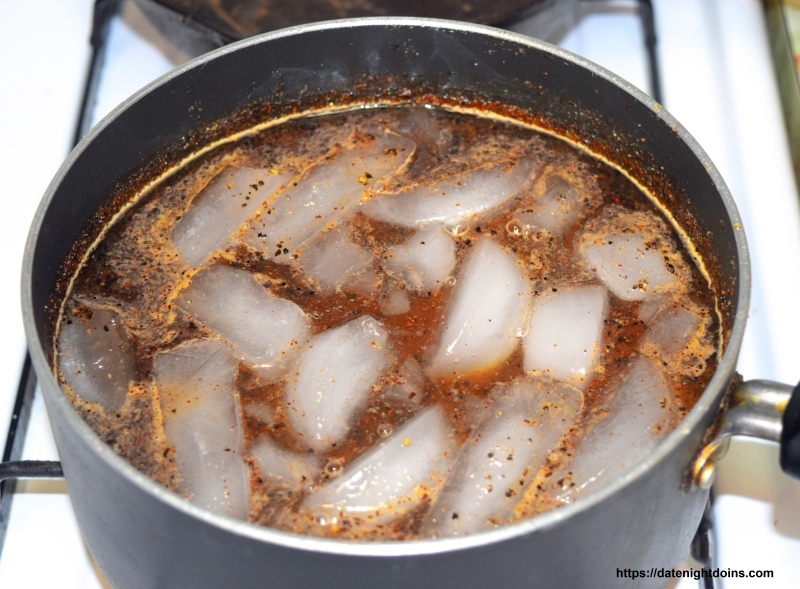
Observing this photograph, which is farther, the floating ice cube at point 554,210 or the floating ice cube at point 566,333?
A: the floating ice cube at point 554,210

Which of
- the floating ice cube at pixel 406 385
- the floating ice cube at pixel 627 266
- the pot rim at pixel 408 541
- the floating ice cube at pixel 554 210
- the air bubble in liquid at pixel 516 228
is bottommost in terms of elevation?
the pot rim at pixel 408 541

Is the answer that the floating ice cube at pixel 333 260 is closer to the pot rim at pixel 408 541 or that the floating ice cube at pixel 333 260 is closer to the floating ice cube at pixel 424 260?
the floating ice cube at pixel 424 260

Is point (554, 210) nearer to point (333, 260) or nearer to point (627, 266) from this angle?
point (627, 266)

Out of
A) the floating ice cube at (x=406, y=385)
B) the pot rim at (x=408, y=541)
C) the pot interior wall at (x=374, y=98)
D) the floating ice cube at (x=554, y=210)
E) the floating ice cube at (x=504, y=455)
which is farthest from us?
the floating ice cube at (x=554, y=210)

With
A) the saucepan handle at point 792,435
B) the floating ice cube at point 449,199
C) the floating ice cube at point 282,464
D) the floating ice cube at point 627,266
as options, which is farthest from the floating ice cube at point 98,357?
the saucepan handle at point 792,435

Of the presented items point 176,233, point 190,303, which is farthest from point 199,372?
point 176,233

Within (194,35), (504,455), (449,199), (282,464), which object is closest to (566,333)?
(504,455)
